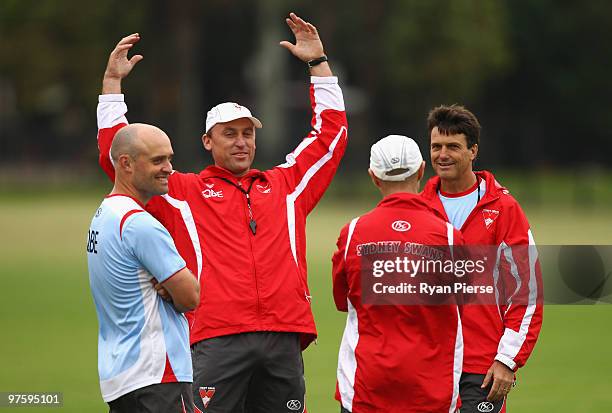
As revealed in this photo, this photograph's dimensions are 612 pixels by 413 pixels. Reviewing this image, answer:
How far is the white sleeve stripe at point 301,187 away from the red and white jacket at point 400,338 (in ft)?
3.23

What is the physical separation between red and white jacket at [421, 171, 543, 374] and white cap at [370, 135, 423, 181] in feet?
1.83

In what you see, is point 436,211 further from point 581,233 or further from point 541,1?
point 541,1

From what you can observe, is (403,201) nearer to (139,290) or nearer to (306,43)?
(139,290)

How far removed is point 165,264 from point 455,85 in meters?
50.6

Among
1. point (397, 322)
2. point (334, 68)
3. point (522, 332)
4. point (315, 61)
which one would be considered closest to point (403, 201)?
point (397, 322)

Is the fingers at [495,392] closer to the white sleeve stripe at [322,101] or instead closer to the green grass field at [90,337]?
the white sleeve stripe at [322,101]

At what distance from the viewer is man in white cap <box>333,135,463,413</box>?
550 cm

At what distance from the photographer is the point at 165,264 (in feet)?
17.3

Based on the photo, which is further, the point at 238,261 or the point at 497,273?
the point at 238,261

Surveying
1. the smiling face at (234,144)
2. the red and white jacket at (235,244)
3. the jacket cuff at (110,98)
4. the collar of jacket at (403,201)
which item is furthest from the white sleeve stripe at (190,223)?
the collar of jacket at (403,201)

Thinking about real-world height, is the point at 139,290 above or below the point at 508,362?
above

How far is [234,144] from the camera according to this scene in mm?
6625

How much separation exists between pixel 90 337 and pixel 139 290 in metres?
8.73

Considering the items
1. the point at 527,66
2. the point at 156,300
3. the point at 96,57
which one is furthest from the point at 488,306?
the point at 527,66
